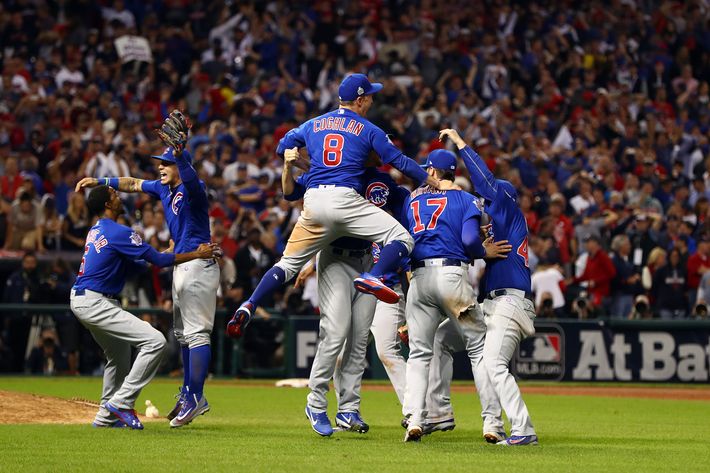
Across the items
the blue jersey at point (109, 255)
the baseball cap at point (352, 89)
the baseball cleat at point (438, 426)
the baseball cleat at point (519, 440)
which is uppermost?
the baseball cap at point (352, 89)

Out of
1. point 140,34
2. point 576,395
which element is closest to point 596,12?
point 140,34

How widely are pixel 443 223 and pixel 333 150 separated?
1.02 metres

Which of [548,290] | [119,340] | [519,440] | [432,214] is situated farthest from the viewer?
[548,290]

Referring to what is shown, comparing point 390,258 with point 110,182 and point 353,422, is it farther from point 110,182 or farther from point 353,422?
point 110,182

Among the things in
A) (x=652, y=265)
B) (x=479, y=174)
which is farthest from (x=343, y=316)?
(x=652, y=265)

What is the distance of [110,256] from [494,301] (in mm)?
3307

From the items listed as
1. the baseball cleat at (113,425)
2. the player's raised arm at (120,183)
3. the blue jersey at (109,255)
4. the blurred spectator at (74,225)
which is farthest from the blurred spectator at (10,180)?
the baseball cleat at (113,425)

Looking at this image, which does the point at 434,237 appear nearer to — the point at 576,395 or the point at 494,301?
the point at 494,301

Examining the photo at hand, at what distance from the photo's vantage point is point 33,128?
21.5 metres

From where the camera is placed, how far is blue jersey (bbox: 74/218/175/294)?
10078mm

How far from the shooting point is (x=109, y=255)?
10.1 metres

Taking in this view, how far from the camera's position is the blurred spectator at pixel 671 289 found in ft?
61.0

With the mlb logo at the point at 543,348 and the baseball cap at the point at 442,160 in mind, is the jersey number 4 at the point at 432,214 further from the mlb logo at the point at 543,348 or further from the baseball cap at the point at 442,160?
the mlb logo at the point at 543,348

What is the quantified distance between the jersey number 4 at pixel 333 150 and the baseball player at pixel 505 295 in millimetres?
783
